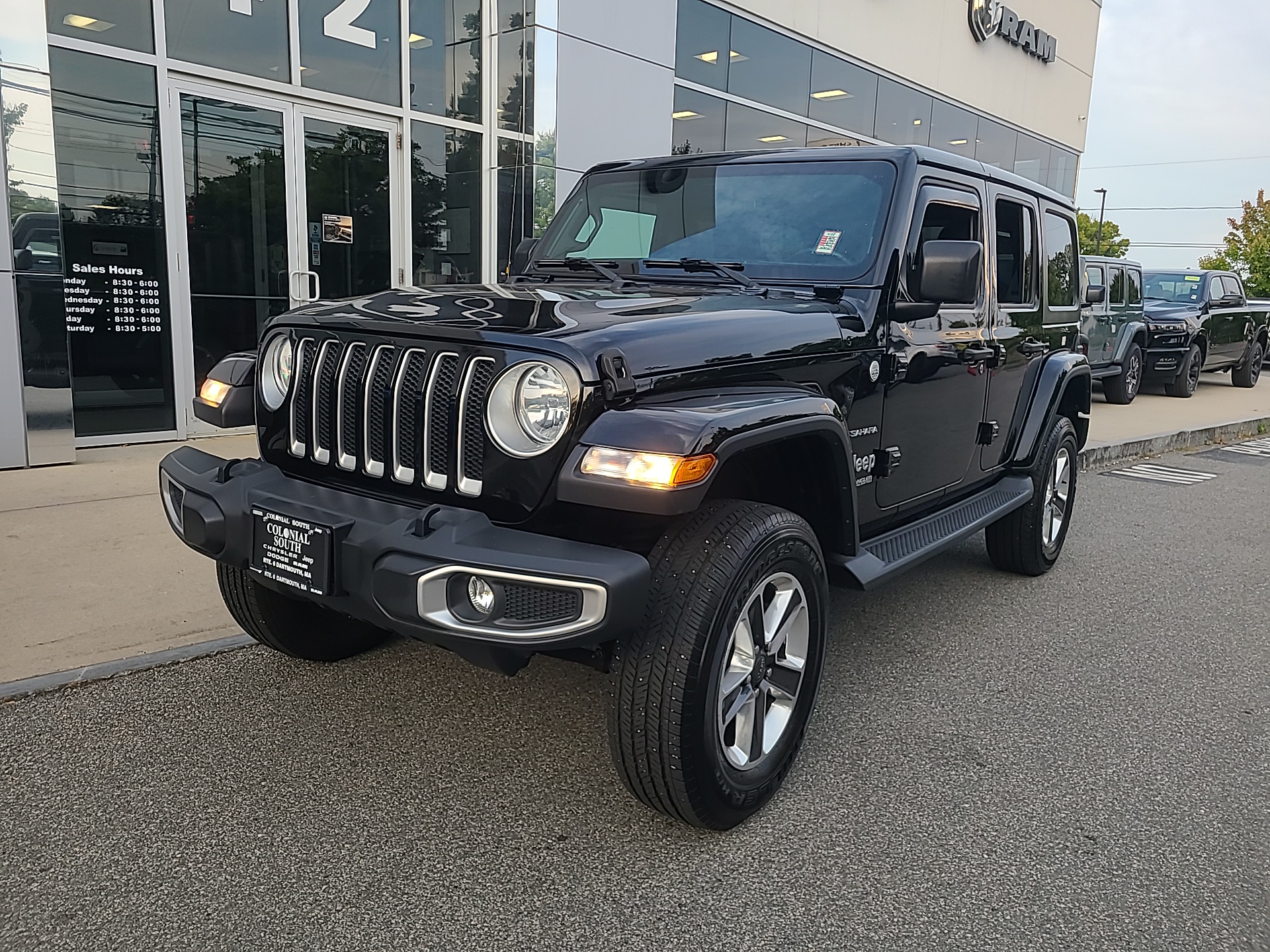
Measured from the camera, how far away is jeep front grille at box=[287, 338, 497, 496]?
2.53 m

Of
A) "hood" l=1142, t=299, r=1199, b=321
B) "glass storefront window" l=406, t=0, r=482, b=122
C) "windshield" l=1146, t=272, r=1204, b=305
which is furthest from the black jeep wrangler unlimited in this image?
"windshield" l=1146, t=272, r=1204, b=305

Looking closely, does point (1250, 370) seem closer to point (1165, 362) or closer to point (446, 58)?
point (1165, 362)

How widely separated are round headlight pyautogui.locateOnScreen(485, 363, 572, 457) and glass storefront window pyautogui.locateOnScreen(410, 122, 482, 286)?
6.74 meters

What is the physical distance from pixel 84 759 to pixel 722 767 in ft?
6.45

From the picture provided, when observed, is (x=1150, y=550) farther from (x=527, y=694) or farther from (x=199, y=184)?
(x=199, y=184)

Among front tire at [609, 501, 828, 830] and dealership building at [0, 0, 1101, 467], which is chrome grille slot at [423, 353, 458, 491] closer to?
front tire at [609, 501, 828, 830]

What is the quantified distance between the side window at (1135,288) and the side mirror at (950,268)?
1187 centimetres

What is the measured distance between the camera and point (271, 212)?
803 centimetres

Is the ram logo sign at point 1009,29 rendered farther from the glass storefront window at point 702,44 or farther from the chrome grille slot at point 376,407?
the chrome grille slot at point 376,407

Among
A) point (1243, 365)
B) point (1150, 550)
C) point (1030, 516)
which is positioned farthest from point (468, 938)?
point (1243, 365)

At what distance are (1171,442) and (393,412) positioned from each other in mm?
10273

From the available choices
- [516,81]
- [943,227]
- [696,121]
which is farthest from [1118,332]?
[943,227]

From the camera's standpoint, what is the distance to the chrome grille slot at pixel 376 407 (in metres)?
2.70

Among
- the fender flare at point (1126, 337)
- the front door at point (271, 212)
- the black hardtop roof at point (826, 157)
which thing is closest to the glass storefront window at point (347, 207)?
the front door at point (271, 212)
